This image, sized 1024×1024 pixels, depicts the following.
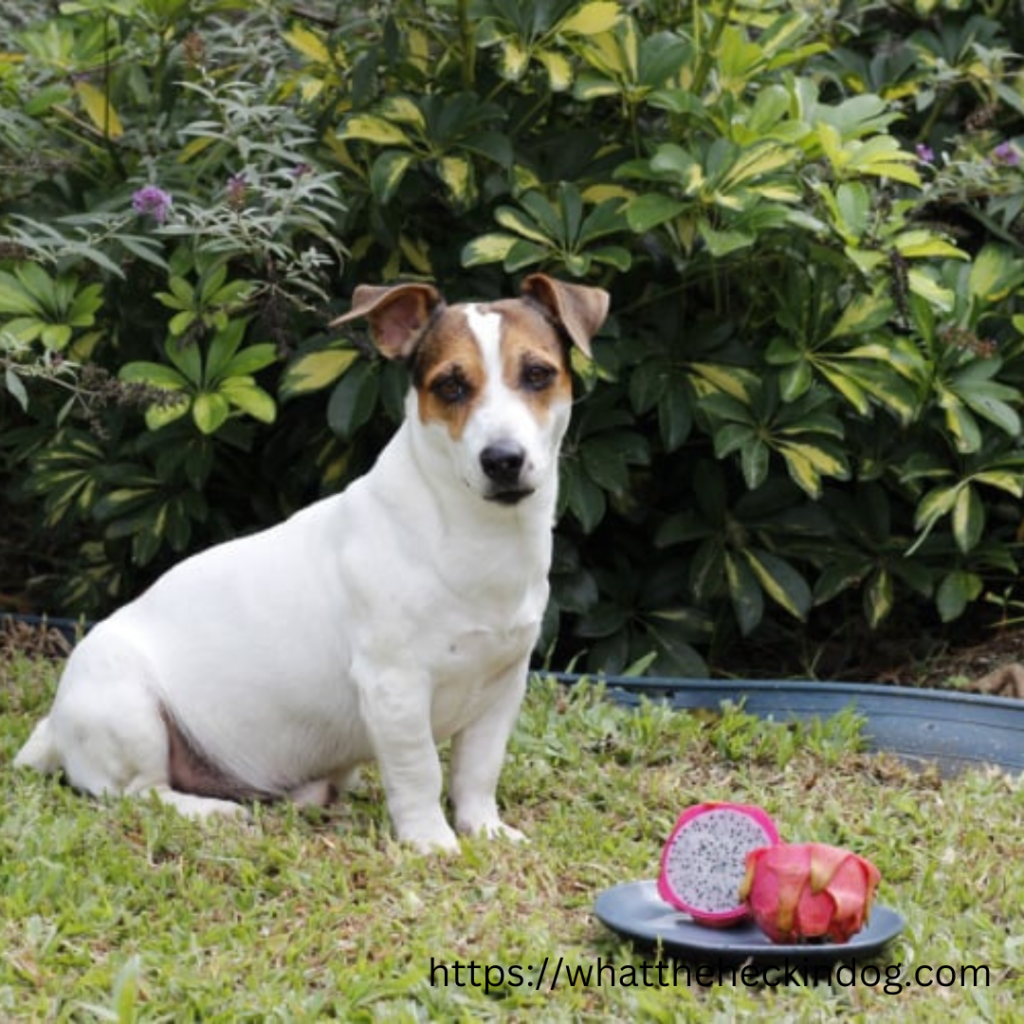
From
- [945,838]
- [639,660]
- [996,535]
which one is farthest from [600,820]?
[996,535]

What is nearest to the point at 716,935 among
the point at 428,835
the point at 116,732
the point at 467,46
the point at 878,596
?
the point at 428,835

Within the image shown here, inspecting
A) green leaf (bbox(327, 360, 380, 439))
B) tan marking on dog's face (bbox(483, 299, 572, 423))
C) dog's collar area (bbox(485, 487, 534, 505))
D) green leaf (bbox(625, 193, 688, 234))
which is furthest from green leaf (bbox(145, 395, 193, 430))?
dog's collar area (bbox(485, 487, 534, 505))

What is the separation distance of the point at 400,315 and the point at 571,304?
0.40 meters

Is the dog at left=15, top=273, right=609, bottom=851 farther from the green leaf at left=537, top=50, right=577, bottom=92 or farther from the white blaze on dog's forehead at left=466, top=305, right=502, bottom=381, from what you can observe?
the green leaf at left=537, top=50, right=577, bottom=92

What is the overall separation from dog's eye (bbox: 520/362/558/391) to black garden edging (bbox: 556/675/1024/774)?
1706mm

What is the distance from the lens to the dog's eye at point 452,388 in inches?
167

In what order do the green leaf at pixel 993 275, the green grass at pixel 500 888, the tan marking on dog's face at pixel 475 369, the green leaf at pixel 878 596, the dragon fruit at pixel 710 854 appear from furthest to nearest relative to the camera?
the green leaf at pixel 993 275 < the green leaf at pixel 878 596 < the tan marking on dog's face at pixel 475 369 < the dragon fruit at pixel 710 854 < the green grass at pixel 500 888

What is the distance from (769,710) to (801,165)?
174 cm

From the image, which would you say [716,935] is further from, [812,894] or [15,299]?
[15,299]

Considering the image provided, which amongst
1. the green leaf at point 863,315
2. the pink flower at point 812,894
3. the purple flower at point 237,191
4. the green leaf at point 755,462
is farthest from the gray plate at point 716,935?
the purple flower at point 237,191

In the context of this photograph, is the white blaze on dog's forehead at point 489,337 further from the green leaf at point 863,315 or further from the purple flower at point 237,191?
the green leaf at point 863,315

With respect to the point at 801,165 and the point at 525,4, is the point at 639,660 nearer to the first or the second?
the point at 801,165

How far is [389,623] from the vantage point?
4.45 m

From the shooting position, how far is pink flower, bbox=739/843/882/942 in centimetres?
372
